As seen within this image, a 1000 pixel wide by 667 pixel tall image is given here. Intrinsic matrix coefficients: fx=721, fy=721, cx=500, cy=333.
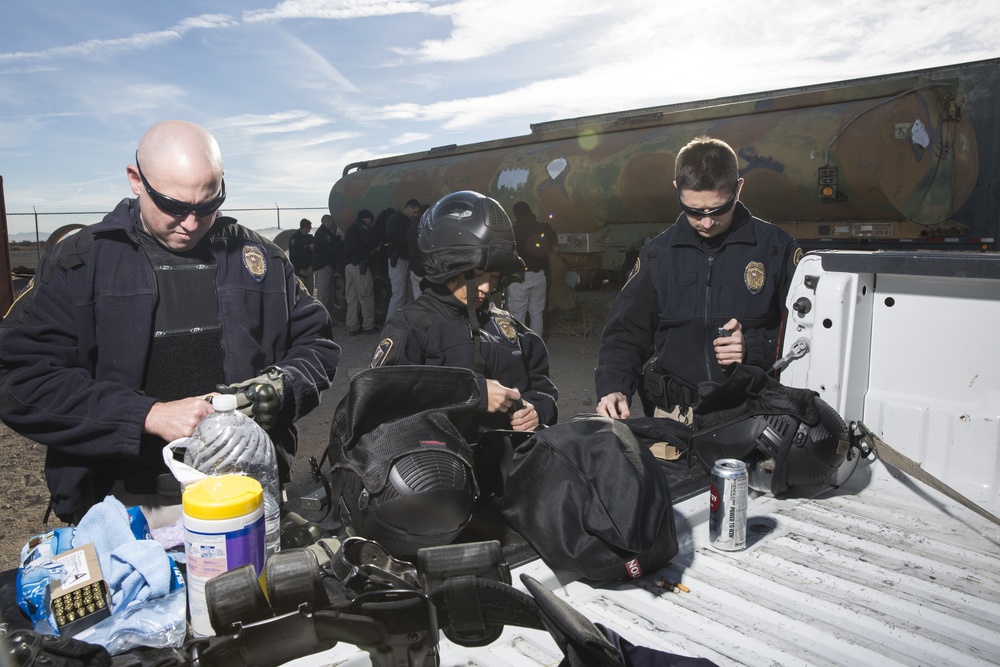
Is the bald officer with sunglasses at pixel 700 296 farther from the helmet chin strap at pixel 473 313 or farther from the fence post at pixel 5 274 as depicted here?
the fence post at pixel 5 274

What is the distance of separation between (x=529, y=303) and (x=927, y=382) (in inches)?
276

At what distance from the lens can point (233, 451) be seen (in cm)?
182

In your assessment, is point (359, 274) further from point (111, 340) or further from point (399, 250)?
point (111, 340)

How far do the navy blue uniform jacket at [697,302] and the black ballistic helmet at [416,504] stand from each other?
144 centimetres

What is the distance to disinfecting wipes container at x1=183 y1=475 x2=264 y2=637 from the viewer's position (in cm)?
141

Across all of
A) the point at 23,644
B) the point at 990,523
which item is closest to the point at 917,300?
the point at 990,523

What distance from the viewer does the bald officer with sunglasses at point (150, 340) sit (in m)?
2.16

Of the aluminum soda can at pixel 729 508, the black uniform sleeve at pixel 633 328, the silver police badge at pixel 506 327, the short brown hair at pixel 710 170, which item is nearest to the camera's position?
the aluminum soda can at pixel 729 508

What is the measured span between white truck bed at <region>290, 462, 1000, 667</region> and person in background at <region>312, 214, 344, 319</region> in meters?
11.0

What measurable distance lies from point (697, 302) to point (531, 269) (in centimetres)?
619

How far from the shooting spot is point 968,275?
2297 millimetres

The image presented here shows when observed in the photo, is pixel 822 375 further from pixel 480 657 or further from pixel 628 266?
pixel 628 266

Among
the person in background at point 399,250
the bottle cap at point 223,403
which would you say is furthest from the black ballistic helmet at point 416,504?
the person in background at point 399,250

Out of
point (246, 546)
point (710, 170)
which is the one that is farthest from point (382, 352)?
point (710, 170)
